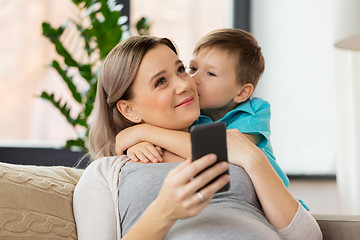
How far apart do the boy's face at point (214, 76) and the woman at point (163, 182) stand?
12cm

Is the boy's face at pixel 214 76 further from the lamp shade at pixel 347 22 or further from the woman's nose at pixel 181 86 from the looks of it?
the lamp shade at pixel 347 22

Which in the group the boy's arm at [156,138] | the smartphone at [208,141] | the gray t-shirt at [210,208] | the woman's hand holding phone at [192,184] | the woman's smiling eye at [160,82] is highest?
the woman's smiling eye at [160,82]

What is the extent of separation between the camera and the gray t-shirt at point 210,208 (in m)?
1.24

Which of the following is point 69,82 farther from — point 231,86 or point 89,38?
point 231,86

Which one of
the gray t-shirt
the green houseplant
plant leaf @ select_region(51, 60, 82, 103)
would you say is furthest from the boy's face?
plant leaf @ select_region(51, 60, 82, 103)

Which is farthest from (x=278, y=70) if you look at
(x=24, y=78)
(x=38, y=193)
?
(x=38, y=193)

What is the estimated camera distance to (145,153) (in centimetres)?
151

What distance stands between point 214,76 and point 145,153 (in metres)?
0.40

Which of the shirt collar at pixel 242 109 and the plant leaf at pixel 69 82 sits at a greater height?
the shirt collar at pixel 242 109

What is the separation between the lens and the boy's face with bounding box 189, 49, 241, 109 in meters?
1.73

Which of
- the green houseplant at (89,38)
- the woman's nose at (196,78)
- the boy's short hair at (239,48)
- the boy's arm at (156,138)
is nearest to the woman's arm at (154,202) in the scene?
the boy's arm at (156,138)

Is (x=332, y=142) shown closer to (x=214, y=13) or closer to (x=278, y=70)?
(x=278, y=70)

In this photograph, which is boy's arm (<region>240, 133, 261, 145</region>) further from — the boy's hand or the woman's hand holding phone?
the woman's hand holding phone

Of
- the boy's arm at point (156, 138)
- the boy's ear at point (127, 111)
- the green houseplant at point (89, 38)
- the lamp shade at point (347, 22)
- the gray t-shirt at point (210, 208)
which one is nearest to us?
the gray t-shirt at point (210, 208)
